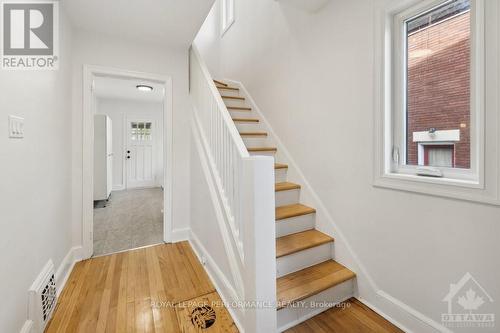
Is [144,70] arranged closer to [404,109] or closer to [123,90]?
[404,109]

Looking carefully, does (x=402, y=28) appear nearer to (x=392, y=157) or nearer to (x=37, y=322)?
(x=392, y=157)

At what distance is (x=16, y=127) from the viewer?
4.12 feet

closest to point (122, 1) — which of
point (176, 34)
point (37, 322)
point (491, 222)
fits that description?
point (176, 34)

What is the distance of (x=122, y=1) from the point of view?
78.2 inches

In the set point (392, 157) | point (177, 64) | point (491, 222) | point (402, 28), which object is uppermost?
point (177, 64)

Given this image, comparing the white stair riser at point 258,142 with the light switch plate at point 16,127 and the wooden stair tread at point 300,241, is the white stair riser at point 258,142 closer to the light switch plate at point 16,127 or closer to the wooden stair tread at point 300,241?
the wooden stair tread at point 300,241

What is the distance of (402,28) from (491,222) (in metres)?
1.31

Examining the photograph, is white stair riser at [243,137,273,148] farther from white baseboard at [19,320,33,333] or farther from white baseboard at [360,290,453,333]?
white baseboard at [19,320,33,333]

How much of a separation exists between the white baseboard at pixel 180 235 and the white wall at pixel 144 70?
12 millimetres

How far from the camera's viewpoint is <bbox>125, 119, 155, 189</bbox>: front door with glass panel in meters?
6.50

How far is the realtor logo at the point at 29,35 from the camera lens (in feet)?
4.14

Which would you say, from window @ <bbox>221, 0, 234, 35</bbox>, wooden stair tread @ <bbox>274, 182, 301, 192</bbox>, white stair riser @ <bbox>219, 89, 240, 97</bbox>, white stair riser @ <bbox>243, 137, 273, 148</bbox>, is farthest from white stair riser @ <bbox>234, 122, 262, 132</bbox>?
window @ <bbox>221, 0, 234, 35</bbox>

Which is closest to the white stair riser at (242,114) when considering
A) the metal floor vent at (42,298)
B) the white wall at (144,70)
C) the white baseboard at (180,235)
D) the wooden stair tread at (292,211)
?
the white wall at (144,70)

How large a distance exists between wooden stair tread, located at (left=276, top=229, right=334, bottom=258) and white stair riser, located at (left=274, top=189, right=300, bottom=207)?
0.35 m
